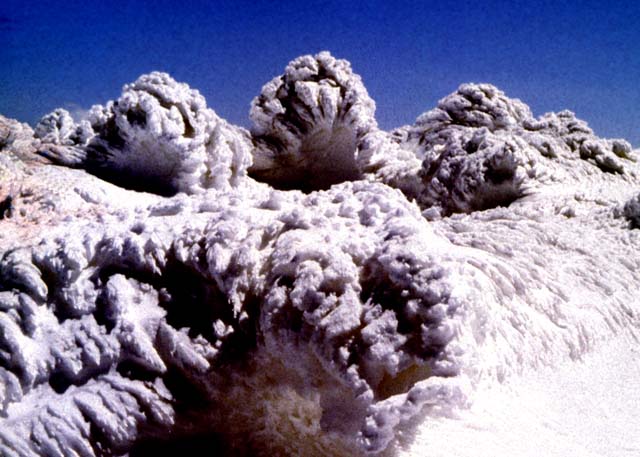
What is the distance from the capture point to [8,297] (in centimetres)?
152

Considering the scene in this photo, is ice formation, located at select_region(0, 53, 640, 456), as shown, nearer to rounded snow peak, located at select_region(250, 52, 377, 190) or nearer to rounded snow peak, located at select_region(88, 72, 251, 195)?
rounded snow peak, located at select_region(88, 72, 251, 195)

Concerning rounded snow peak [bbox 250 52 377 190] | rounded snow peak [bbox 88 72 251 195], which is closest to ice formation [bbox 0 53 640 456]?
rounded snow peak [bbox 88 72 251 195]

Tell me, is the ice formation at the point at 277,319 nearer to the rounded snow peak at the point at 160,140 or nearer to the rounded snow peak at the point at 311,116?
the rounded snow peak at the point at 160,140

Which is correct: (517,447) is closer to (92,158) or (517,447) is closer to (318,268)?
(318,268)

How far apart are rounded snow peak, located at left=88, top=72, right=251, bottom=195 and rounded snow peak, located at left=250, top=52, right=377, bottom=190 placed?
2.55 ft

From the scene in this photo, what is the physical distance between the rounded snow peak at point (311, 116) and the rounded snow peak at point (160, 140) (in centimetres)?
78

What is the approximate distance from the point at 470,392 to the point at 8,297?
1203mm

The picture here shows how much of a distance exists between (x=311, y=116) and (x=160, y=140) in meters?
1.24

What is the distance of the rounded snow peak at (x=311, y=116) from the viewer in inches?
150

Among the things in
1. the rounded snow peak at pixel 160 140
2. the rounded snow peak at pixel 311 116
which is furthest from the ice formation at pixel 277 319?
the rounded snow peak at pixel 311 116

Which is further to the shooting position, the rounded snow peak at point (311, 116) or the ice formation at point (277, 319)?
the rounded snow peak at point (311, 116)

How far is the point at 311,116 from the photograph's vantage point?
12.6 feet

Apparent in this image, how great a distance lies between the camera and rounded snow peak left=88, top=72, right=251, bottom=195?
2904mm

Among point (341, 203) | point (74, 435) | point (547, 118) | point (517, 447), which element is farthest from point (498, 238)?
point (547, 118)
